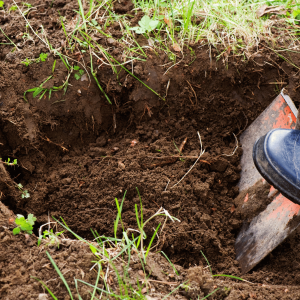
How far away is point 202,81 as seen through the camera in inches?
81.0

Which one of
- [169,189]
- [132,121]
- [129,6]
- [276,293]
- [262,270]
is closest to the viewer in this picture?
[276,293]

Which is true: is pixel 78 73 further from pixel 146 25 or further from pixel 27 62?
pixel 146 25

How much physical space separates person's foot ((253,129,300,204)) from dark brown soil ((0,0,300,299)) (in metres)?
0.45

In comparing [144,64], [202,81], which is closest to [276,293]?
[202,81]

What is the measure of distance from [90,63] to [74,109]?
334 millimetres

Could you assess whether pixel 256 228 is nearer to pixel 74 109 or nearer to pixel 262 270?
pixel 262 270

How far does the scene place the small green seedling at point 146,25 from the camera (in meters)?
2.11

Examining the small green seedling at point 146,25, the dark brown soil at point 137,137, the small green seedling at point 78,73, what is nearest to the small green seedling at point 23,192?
the dark brown soil at point 137,137

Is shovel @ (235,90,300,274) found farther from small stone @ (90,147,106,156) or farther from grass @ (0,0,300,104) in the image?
small stone @ (90,147,106,156)

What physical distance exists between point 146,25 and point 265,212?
4.95 feet

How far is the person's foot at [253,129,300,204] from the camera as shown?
1.44m

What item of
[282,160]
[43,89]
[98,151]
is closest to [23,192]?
[98,151]

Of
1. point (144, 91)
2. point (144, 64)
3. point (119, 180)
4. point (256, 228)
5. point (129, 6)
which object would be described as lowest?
point (119, 180)

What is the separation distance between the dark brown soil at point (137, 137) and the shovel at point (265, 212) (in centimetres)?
6
